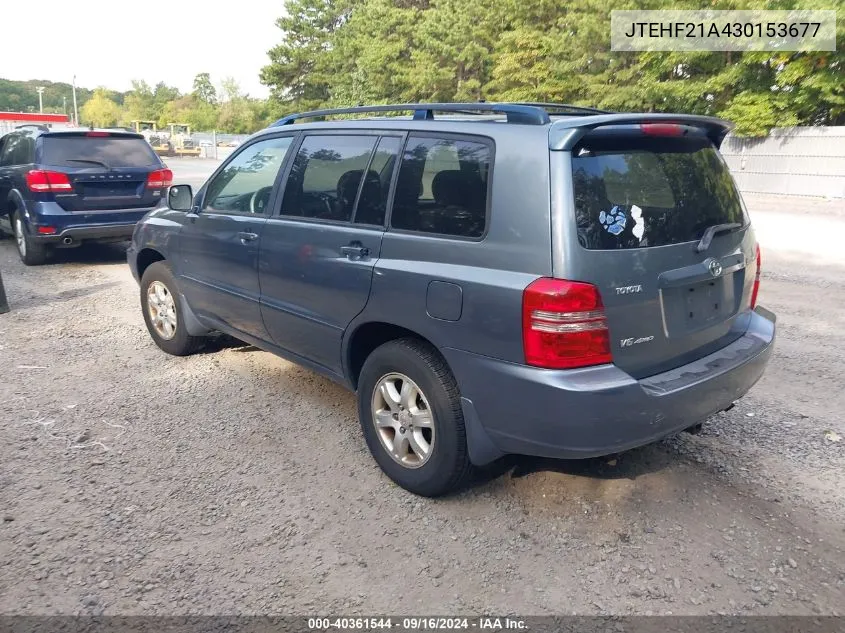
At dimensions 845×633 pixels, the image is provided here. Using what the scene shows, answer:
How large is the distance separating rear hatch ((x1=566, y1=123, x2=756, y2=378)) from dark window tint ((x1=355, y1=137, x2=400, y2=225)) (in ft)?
3.37

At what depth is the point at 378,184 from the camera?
3.55 metres

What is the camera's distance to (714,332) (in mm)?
3295

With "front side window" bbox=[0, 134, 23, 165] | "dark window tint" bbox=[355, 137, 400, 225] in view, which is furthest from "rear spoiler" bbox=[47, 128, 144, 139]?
"dark window tint" bbox=[355, 137, 400, 225]

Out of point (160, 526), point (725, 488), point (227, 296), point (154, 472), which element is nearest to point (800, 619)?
point (725, 488)

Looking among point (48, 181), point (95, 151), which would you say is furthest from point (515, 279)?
point (95, 151)

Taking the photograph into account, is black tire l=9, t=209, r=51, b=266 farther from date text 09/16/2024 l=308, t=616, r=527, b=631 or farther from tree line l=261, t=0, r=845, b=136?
tree line l=261, t=0, r=845, b=136

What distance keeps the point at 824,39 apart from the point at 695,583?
22.6 m

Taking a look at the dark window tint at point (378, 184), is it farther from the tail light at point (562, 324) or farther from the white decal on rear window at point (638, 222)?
the white decal on rear window at point (638, 222)

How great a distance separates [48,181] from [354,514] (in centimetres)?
729

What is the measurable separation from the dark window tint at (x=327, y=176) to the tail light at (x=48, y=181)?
5.85m

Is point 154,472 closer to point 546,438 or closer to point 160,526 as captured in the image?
point 160,526

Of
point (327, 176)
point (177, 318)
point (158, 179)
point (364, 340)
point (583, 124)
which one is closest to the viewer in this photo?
point (583, 124)

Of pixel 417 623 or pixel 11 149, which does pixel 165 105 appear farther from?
pixel 417 623

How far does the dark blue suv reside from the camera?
28.4ft
